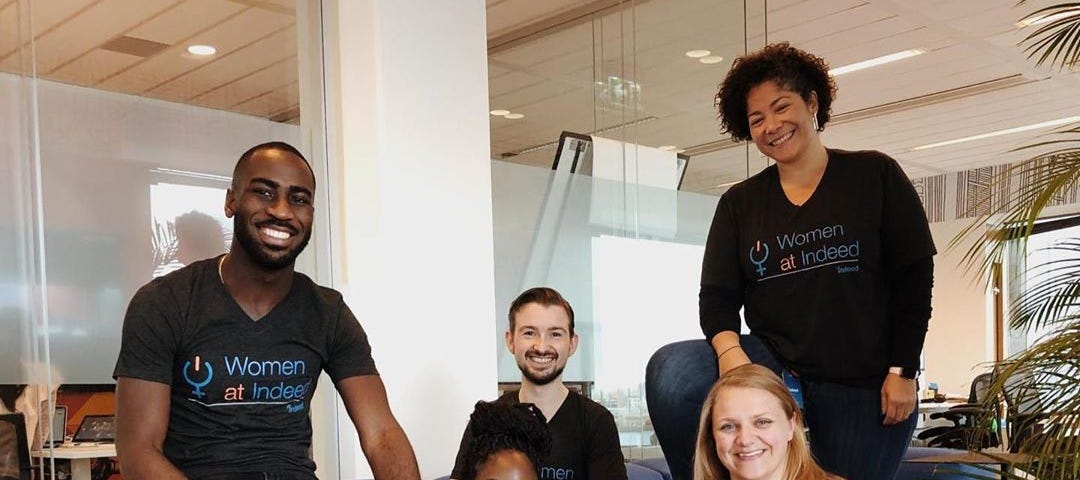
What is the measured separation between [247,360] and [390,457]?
0.36 m

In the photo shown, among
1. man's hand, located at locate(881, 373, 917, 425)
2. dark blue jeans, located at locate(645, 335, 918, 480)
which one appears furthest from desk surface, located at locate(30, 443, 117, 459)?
man's hand, located at locate(881, 373, 917, 425)

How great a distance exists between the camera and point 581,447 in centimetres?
295

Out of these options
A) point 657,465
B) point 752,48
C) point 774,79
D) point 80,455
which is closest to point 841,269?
point 774,79

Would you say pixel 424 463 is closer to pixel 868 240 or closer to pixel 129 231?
pixel 129 231

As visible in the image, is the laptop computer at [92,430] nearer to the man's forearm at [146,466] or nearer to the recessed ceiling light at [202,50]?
the man's forearm at [146,466]

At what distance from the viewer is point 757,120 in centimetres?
221

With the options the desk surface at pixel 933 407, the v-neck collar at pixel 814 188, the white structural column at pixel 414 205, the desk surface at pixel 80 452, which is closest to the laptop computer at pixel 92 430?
the desk surface at pixel 80 452

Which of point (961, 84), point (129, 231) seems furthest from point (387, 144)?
point (961, 84)

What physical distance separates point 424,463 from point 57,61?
176cm

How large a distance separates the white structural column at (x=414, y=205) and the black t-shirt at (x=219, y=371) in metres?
1.35

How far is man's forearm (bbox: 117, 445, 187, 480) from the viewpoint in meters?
1.97

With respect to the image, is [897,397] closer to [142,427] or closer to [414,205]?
[142,427]

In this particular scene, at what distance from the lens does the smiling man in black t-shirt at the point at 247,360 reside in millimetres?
2074

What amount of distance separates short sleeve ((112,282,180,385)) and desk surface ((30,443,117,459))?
1.09 meters
